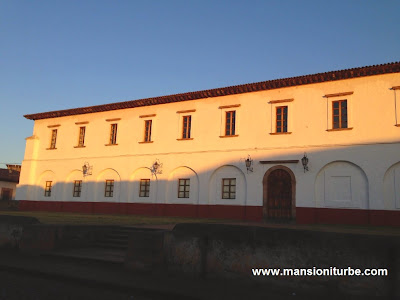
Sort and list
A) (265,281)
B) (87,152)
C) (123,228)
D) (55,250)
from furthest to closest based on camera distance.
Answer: (87,152), (123,228), (55,250), (265,281)

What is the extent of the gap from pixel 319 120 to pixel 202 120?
22.1 ft

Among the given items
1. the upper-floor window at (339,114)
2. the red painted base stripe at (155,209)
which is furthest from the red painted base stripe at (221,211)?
the upper-floor window at (339,114)

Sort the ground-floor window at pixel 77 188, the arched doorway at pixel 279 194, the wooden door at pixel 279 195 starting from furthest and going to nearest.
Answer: the ground-floor window at pixel 77 188 < the wooden door at pixel 279 195 < the arched doorway at pixel 279 194

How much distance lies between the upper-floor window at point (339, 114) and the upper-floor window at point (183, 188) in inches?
347

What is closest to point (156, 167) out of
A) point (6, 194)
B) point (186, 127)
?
point (186, 127)

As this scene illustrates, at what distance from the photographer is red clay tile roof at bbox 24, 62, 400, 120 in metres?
16.2

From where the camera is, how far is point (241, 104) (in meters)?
19.6

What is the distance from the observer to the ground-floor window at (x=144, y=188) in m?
21.8

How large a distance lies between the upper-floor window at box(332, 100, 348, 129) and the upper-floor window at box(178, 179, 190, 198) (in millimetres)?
8805

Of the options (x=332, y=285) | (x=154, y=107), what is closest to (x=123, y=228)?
(x=332, y=285)

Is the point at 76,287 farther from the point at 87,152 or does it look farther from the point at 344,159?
the point at 87,152

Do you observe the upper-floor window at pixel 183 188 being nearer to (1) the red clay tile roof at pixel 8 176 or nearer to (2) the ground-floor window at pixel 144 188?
(2) the ground-floor window at pixel 144 188

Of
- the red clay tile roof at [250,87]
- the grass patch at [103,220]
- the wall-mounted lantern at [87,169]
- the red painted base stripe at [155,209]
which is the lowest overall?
the grass patch at [103,220]

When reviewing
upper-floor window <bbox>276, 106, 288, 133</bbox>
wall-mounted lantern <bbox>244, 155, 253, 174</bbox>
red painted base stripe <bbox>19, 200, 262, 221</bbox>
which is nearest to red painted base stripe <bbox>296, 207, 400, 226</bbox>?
red painted base stripe <bbox>19, 200, 262, 221</bbox>
